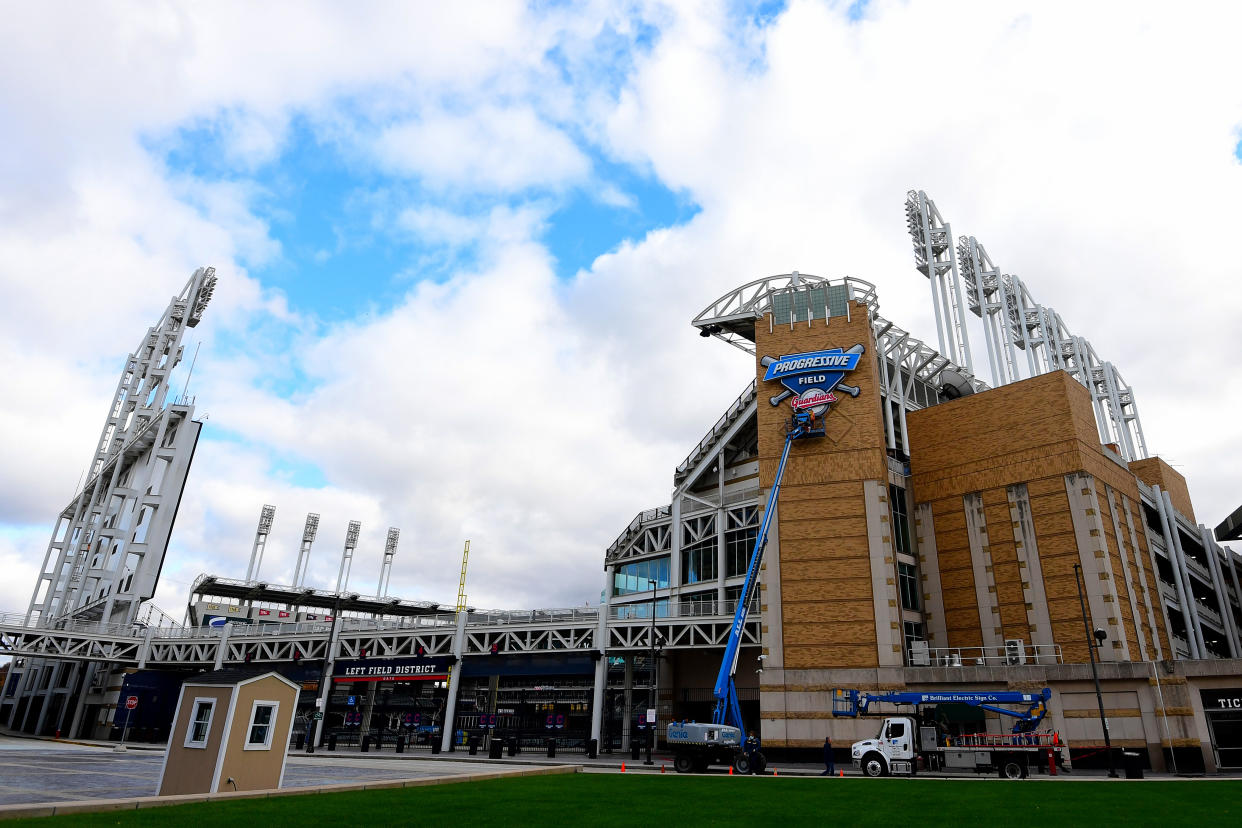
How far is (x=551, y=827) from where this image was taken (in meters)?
12.3

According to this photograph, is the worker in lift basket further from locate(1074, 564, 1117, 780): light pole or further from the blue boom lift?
locate(1074, 564, 1117, 780): light pole

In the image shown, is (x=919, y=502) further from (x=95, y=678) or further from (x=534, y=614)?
(x=95, y=678)

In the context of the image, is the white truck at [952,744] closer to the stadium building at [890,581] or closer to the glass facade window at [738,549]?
the stadium building at [890,581]

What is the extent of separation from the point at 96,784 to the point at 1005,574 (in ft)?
136

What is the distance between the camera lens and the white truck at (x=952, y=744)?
30.9 meters

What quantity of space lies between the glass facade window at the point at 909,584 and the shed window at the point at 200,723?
118 feet

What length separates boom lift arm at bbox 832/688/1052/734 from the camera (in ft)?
106

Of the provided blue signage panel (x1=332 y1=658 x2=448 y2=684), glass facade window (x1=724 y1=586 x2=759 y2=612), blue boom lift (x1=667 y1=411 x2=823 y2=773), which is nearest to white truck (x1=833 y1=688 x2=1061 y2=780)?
blue boom lift (x1=667 y1=411 x2=823 y2=773)

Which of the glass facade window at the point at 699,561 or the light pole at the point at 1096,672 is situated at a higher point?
the glass facade window at the point at 699,561

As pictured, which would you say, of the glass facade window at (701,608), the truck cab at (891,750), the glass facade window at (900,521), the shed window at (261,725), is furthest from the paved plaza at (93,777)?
the glass facade window at (900,521)

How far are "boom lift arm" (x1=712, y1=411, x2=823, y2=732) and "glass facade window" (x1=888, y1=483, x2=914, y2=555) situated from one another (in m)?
6.44

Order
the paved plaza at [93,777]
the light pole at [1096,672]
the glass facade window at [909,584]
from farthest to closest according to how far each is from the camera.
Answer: the glass facade window at [909,584], the light pole at [1096,672], the paved plaza at [93,777]

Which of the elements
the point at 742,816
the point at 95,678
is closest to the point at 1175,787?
the point at 742,816

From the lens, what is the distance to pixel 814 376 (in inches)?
1836
